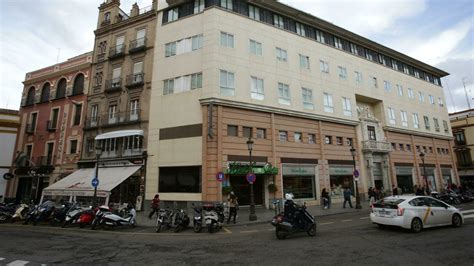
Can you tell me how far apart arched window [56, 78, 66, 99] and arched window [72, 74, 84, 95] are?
1.92m

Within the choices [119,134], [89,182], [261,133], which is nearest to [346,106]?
[261,133]

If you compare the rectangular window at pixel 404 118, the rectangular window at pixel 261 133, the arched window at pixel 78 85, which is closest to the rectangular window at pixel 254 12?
the rectangular window at pixel 261 133

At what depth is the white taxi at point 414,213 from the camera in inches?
373

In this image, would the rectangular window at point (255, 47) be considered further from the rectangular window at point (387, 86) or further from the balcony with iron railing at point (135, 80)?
the rectangular window at point (387, 86)

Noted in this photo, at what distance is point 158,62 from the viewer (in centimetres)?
2247

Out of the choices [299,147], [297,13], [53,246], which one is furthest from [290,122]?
[53,246]

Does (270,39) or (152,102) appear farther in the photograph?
(270,39)

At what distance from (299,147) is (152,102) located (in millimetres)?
13434

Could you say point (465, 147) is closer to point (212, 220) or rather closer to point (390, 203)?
point (390, 203)

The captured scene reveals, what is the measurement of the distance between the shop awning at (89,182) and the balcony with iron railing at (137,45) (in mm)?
10831

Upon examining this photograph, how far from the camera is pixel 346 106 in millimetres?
27203

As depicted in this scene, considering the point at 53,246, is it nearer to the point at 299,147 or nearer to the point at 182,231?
the point at 182,231

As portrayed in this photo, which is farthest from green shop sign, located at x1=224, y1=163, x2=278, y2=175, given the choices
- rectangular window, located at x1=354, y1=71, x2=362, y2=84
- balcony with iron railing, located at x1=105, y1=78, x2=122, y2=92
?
rectangular window, located at x1=354, y1=71, x2=362, y2=84

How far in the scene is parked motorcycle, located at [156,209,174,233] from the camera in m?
11.8
